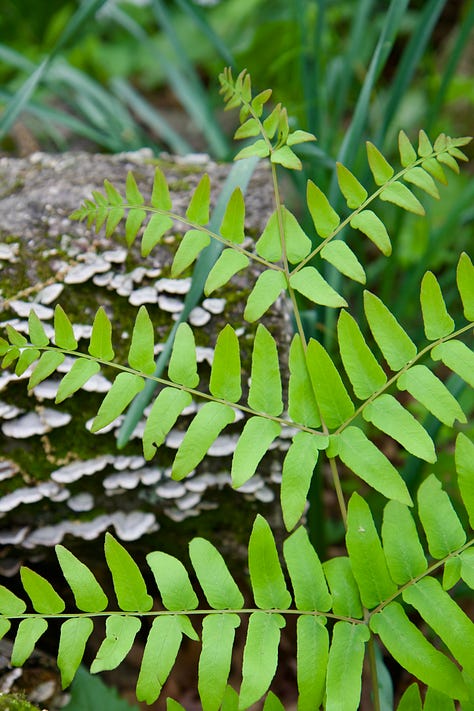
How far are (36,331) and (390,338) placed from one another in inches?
21.3

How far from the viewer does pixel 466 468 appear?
38.1 inches

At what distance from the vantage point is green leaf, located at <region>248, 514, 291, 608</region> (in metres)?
0.95

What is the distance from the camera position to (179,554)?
1.68m

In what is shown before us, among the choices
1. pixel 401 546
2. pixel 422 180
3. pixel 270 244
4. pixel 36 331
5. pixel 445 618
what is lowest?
pixel 445 618

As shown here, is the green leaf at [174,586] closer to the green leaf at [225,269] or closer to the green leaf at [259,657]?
the green leaf at [259,657]

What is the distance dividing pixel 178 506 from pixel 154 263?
0.55 meters

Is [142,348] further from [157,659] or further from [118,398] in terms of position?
[157,659]

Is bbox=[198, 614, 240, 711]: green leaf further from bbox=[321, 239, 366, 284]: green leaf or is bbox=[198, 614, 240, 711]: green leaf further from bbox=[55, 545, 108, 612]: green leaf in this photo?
bbox=[321, 239, 366, 284]: green leaf

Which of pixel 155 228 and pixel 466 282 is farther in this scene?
pixel 155 228

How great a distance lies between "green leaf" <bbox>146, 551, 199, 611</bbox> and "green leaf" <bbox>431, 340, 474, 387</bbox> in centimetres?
49

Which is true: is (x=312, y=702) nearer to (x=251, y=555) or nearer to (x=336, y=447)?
(x=251, y=555)

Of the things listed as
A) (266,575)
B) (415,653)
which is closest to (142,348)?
(266,575)

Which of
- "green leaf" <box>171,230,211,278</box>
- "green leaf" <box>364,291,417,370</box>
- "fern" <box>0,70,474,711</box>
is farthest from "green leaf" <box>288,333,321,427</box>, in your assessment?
"green leaf" <box>171,230,211,278</box>

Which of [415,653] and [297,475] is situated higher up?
[297,475]
